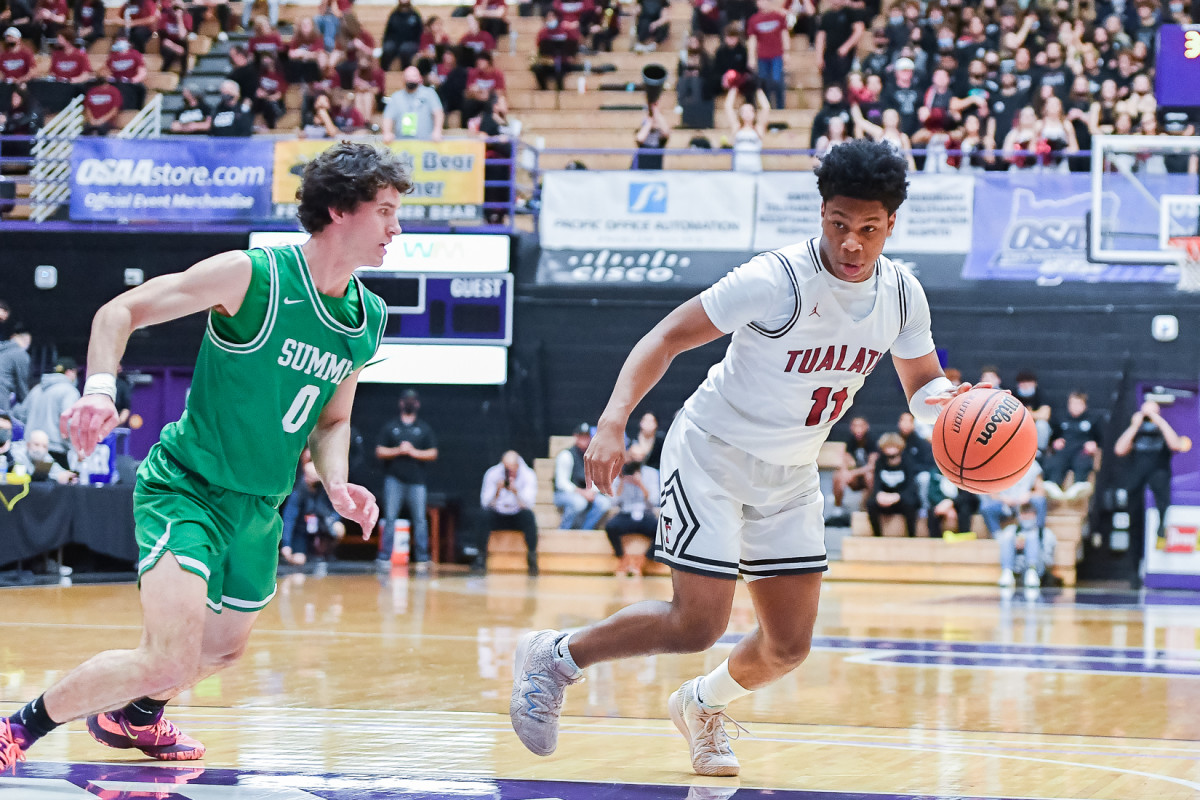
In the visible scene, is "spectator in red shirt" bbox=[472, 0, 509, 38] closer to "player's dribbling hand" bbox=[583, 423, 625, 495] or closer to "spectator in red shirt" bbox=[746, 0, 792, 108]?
"spectator in red shirt" bbox=[746, 0, 792, 108]

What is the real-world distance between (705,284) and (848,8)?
497 centimetres

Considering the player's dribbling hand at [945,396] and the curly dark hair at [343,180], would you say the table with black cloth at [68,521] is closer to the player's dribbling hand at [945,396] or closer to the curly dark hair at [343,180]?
the curly dark hair at [343,180]

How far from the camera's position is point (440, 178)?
15852 mm

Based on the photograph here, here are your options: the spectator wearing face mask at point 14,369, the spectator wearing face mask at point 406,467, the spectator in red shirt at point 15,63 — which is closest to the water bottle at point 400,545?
the spectator wearing face mask at point 406,467

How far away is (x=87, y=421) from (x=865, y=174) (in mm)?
2213

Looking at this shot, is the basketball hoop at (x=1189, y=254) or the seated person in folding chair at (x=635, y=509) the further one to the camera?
the seated person in folding chair at (x=635, y=509)

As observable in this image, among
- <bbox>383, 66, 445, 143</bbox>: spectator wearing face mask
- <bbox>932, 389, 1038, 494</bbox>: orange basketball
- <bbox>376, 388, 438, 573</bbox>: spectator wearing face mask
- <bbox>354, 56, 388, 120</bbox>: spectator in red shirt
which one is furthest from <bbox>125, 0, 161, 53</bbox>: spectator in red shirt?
<bbox>932, 389, 1038, 494</bbox>: orange basketball

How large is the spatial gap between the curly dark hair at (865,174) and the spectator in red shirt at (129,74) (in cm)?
1631

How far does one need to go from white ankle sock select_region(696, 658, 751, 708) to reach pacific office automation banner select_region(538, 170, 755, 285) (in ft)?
35.9

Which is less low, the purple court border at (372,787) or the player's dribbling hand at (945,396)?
the player's dribbling hand at (945,396)

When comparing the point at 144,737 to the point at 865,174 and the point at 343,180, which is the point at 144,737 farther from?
the point at 865,174

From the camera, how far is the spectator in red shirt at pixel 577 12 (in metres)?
19.3

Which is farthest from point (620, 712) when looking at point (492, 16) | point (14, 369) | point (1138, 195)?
point (492, 16)

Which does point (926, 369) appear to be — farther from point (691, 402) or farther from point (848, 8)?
point (848, 8)
